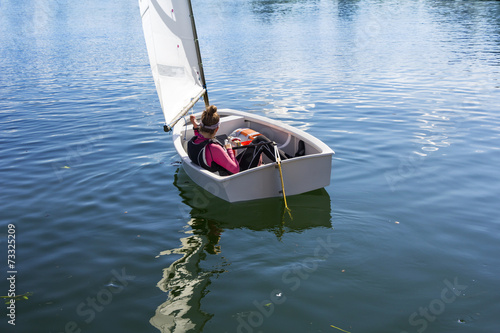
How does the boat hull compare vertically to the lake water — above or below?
above

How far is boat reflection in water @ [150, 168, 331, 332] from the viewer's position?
4488 mm

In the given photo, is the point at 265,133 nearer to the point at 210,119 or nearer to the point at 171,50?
the point at 210,119

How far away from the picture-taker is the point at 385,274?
501 cm

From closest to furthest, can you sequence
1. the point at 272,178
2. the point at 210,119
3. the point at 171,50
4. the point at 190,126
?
the point at 272,178, the point at 210,119, the point at 171,50, the point at 190,126

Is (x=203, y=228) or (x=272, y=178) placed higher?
(x=272, y=178)

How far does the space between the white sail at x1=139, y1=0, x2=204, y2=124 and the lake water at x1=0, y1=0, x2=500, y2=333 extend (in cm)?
139

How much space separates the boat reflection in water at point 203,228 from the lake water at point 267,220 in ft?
0.08

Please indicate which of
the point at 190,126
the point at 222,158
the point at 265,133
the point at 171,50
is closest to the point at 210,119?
the point at 222,158

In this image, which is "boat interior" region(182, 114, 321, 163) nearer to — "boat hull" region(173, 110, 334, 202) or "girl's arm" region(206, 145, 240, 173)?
"boat hull" region(173, 110, 334, 202)

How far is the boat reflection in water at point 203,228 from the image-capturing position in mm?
4488

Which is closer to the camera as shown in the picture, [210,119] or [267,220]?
[267,220]

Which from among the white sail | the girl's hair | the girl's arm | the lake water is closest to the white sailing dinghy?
the white sail

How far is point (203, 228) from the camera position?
6.41 metres

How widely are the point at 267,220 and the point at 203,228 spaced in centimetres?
94
